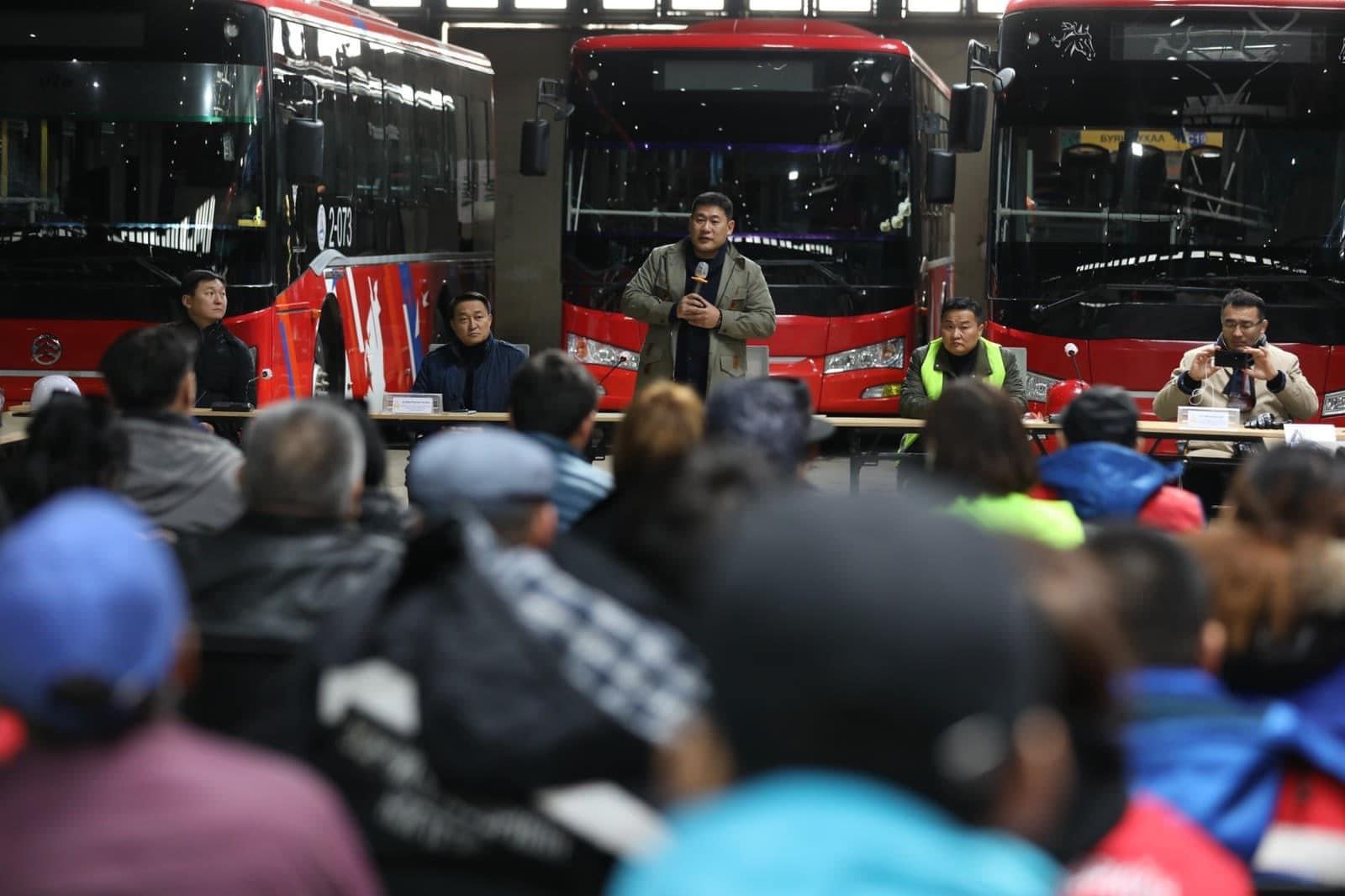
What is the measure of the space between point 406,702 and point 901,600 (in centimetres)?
137

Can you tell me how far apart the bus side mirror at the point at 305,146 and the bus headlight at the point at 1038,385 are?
14.8 ft

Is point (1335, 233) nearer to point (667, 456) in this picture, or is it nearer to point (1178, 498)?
point (1178, 498)

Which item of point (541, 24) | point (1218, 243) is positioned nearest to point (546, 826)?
point (1218, 243)

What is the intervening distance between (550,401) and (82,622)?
3.29 m

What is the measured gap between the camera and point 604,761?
8.78 ft

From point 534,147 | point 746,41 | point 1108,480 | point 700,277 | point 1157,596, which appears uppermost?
point 746,41

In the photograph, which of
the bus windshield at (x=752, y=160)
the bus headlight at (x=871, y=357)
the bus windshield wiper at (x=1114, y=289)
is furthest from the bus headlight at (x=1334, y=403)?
the bus windshield at (x=752, y=160)

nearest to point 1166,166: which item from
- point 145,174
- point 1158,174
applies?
point 1158,174

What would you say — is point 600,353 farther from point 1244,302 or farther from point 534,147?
point 1244,302

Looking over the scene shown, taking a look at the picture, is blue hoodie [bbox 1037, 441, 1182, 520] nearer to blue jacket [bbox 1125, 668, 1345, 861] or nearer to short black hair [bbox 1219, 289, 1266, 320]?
A: blue jacket [bbox 1125, 668, 1345, 861]

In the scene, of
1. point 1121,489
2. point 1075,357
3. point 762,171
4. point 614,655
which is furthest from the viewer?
point 762,171

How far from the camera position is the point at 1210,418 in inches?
368

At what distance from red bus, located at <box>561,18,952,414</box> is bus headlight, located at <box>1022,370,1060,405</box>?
6.12 ft

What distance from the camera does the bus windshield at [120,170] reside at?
12.1m
